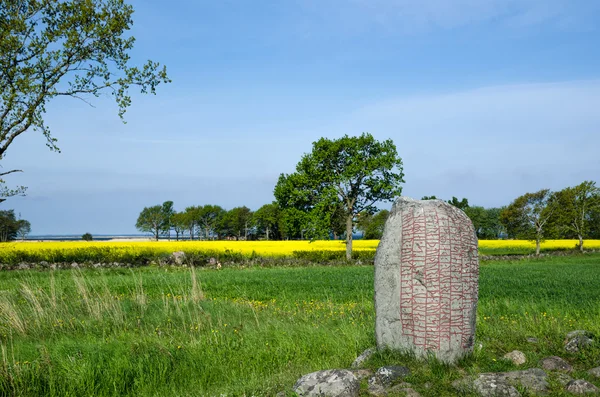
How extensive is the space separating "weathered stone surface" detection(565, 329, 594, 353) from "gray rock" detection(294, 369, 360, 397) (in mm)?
3743

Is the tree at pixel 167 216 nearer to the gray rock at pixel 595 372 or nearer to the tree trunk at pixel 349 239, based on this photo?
the tree trunk at pixel 349 239

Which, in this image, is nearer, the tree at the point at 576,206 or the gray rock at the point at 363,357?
the gray rock at the point at 363,357

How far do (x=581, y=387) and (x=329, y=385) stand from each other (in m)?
3.11

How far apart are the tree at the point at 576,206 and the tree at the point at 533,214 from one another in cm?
117

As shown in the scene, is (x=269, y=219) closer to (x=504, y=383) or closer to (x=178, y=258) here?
(x=178, y=258)

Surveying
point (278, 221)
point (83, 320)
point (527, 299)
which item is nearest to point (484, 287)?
point (527, 299)

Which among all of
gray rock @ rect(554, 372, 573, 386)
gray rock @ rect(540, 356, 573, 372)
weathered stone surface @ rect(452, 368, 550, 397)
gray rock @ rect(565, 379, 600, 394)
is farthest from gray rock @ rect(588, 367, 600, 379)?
weathered stone surface @ rect(452, 368, 550, 397)

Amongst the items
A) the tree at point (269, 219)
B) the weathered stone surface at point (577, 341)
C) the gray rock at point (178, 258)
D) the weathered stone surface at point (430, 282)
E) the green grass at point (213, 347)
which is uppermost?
the tree at point (269, 219)

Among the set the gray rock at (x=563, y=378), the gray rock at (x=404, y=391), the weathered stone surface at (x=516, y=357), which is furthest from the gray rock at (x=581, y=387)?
the gray rock at (x=404, y=391)

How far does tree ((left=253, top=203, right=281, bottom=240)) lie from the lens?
9044 cm

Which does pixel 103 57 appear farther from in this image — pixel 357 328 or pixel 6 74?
pixel 357 328

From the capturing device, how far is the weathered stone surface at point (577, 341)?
7.67 m

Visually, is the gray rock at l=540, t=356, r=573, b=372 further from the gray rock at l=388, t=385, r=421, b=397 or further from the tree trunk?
the tree trunk

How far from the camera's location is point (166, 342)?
29.3 ft
